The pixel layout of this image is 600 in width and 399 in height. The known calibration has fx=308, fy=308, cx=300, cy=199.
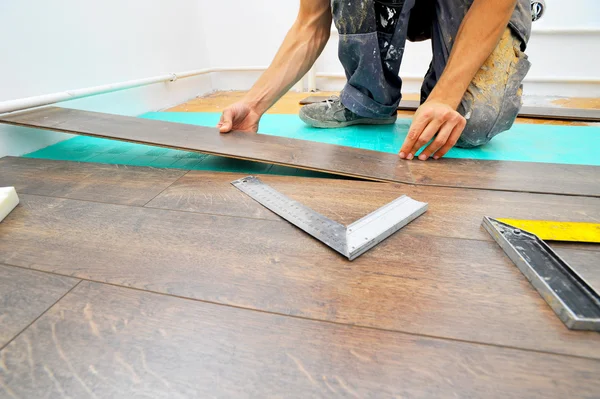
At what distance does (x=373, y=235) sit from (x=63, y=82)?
1.63 meters

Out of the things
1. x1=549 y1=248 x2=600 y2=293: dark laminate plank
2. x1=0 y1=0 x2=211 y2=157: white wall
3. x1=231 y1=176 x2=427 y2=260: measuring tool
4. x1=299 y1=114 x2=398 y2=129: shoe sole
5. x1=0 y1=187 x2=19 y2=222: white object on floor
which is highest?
x1=0 y1=0 x2=211 y2=157: white wall

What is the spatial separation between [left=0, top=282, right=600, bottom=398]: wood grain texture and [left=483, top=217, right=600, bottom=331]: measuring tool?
0.21 ft

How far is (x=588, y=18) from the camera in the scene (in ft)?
6.93

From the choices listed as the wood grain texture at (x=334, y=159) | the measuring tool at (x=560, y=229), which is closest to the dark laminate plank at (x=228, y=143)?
the wood grain texture at (x=334, y=159)

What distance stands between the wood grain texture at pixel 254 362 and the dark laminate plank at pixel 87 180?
415 millimetres

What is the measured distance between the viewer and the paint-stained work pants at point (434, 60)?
3.67ft

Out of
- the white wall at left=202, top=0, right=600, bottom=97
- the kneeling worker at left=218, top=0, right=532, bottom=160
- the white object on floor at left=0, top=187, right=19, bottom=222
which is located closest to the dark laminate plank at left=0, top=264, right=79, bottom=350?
the white object on floor at left=0, top=187, right=19, bottom=222

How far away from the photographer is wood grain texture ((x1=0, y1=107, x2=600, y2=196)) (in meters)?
0.85

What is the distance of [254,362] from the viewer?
39 cm

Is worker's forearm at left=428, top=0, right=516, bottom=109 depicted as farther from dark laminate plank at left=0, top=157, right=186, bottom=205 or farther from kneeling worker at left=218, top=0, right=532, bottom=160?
dark laminate plank at left=0, top=157, right=186, bottom=205

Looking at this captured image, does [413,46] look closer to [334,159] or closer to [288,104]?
[288,104]

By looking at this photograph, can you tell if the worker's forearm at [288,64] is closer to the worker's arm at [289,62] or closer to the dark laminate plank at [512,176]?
the worker's arm at [289,62]

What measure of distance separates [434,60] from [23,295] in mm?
1572

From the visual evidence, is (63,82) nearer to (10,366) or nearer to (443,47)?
(10,366)
